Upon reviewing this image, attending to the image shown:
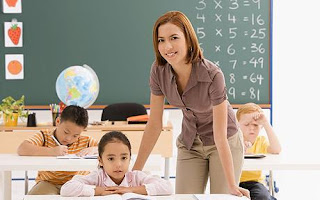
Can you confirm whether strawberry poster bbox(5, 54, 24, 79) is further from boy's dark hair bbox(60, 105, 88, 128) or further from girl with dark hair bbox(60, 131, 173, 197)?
girl with dark hair bbox(60, 131, 173, 197)

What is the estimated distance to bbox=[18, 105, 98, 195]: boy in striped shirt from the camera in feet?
11.6

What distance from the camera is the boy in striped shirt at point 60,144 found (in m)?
3.53

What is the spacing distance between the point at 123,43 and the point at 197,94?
3691 millimetres

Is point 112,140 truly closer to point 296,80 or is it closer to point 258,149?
point 258,149

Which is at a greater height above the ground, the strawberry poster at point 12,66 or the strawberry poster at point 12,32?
the strawberry poster at point 12,32

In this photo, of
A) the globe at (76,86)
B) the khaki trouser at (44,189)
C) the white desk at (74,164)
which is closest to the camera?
the white desk at (74,164)

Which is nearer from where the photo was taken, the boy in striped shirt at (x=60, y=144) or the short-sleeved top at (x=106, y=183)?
the short-sleeved top at (x=106, y=183)

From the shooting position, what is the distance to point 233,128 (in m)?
2.93

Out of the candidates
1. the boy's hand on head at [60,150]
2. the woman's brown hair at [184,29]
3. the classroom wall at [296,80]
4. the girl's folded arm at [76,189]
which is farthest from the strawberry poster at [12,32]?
the girl's folded arm at [76,189]

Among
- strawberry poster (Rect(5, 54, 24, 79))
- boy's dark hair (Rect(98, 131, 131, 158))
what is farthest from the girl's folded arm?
strawberry poster (Rect(5, 54, 24, 79))

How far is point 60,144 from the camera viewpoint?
12.0 feet

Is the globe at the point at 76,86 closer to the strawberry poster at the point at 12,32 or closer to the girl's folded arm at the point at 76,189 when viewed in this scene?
the strawberry poster at the point at 12,32

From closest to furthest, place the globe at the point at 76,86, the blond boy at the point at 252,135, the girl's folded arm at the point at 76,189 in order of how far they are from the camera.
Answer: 1. the girl's folded arm at the point at 76,189
2. the blond boy at the point at 252,135
3. the globe at the point at 76,86

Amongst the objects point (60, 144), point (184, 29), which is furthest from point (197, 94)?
point (60, 144)
